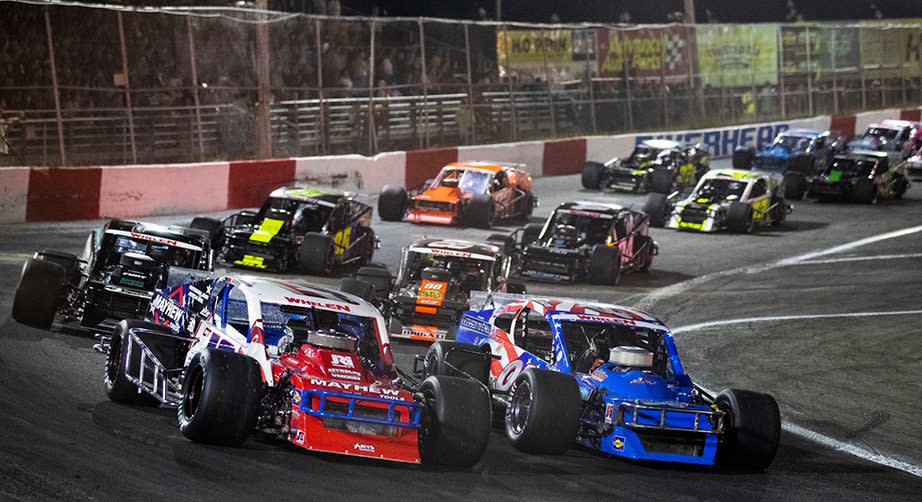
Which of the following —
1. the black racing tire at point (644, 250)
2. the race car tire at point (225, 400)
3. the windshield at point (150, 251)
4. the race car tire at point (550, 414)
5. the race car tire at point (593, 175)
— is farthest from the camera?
the race car tire at point (593, 175)

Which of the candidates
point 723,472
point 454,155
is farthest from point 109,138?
point 723,472

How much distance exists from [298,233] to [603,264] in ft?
15.5

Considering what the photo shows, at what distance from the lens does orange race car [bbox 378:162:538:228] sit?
27250 mm

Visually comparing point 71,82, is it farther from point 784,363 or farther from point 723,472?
point 723,472

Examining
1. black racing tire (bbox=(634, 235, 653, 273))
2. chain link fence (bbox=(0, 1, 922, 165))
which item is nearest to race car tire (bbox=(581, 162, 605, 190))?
chain link fence (bbox=(0, 1, 922, 165))

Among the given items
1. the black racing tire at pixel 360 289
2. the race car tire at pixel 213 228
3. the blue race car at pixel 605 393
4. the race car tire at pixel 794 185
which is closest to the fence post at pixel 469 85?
the race car tire at pixel 794 185

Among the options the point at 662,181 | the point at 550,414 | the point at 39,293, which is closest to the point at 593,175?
the point at 662,181

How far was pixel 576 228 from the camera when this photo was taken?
75.8 feet

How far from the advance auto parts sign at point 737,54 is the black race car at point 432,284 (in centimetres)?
2371

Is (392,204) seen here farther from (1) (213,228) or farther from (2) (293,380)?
(2) (293,380)

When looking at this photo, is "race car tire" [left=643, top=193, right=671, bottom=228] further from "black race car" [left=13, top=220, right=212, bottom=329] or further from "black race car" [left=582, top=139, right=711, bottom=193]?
"black race car" [left=13, top=220, right=212, bottom=329]

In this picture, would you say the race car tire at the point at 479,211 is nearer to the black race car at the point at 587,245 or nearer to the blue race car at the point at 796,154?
the black race car at the point at 587,245

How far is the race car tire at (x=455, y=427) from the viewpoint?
36.1 ft

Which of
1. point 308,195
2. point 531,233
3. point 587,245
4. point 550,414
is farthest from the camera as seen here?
point 531,233
